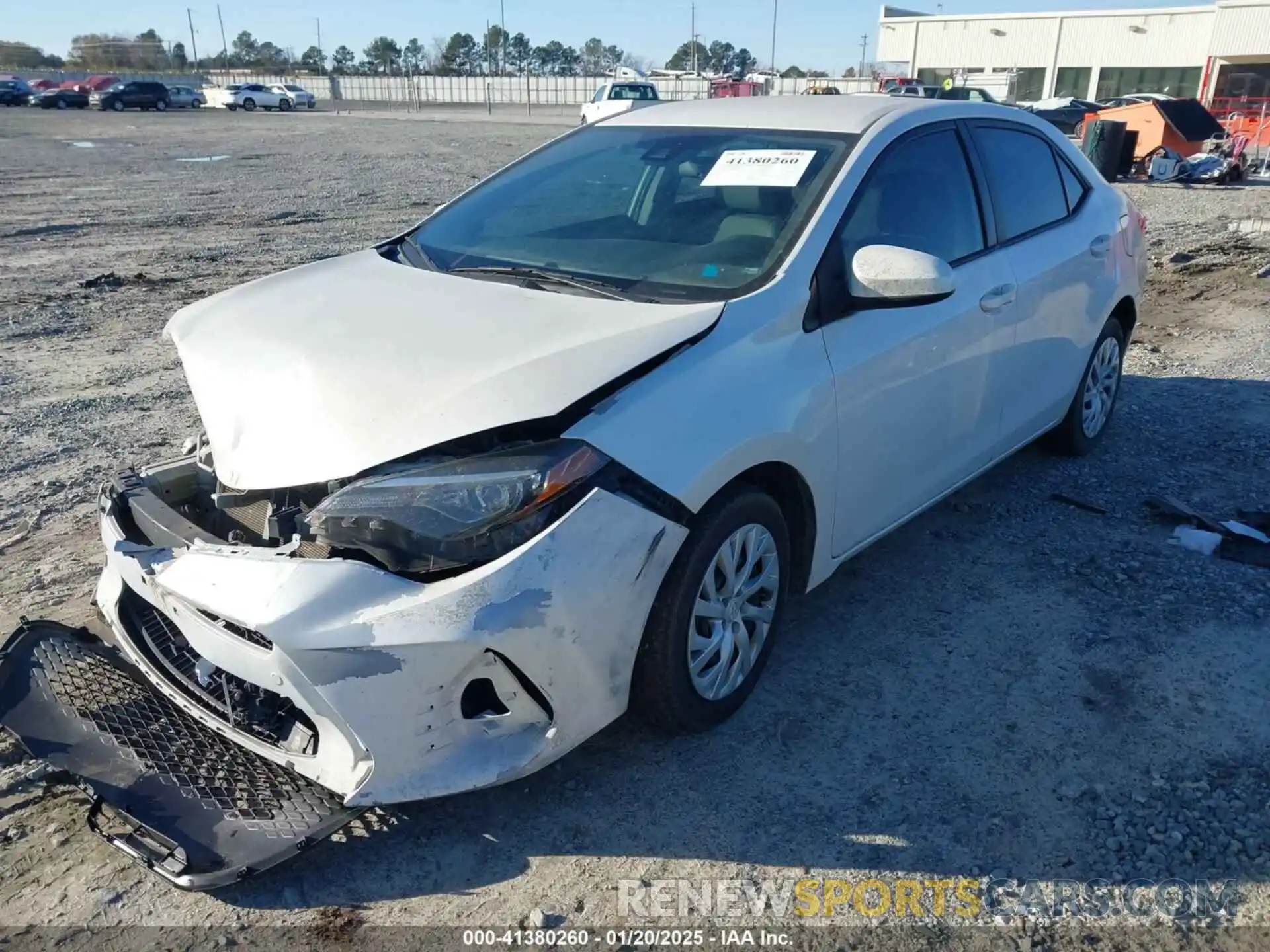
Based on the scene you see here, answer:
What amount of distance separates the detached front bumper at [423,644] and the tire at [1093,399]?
10.8ft

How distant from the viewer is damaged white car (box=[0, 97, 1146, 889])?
2352 mm

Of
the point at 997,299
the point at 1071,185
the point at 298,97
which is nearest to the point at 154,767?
the point at 997,299

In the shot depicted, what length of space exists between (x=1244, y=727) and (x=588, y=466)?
2298 mm

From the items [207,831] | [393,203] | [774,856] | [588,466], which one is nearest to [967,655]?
[774,856]

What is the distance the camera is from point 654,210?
3.66m

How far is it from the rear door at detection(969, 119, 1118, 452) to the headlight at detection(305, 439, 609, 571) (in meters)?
2.37

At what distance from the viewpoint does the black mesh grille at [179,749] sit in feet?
8.28

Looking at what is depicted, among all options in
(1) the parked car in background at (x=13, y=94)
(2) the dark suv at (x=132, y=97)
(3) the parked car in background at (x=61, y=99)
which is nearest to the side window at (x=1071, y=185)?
(2) the dark suv at (x=132, y=97)

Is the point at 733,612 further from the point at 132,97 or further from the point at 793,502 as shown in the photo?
the point at 132,97

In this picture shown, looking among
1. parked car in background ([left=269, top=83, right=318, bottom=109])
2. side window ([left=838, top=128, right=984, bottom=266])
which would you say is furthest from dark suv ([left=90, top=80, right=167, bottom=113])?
side window ([left=838, top=128, right=984, bottom=266])

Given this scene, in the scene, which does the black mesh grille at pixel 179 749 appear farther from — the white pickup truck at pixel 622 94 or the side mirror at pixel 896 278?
the white pickup truck at pixel 622 94

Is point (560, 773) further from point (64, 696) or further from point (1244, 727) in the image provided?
point (1244, 727)

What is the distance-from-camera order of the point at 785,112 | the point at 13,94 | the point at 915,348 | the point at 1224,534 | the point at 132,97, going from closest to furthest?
the point at 915,348, the point at 785,112, the point at 1224,534, the point at 132,97, the point at 13,94
